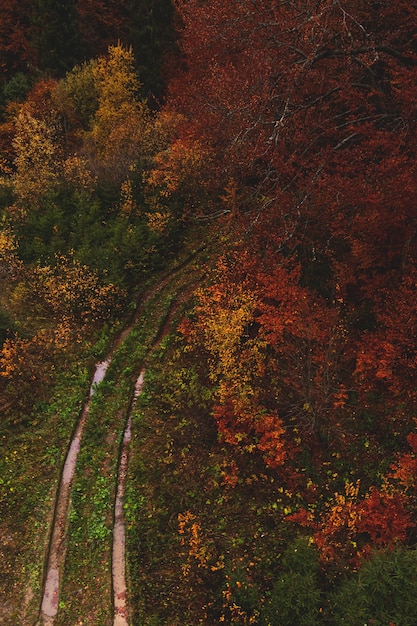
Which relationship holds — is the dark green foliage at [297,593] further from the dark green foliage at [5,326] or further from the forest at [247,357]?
the dark green foliage at [5,326]

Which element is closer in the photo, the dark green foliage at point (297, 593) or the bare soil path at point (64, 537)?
the dark green foliage at point (297, 593)

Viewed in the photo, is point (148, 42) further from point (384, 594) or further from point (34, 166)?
point (384, 594)

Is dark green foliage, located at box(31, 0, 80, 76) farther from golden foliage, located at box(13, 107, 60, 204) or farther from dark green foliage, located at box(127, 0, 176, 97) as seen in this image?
golden foliage, located at box(13, 107, 60, 204)

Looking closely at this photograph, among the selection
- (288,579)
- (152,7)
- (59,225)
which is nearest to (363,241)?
(288,579)

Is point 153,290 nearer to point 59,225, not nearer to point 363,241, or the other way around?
point 59,225

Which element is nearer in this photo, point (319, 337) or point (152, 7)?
point (319, 337)

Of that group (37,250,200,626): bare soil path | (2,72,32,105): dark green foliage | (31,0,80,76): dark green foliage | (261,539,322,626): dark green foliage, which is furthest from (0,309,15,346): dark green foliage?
(31,0,80,76): dark green foliage

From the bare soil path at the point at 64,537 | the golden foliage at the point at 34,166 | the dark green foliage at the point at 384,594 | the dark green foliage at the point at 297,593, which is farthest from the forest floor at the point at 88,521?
the golden foliage at the point at 34,166

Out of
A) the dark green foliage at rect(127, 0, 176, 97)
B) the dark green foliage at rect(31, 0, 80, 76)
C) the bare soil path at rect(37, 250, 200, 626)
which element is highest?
the dark green foliage at rect(31, 0, 80, 76)
